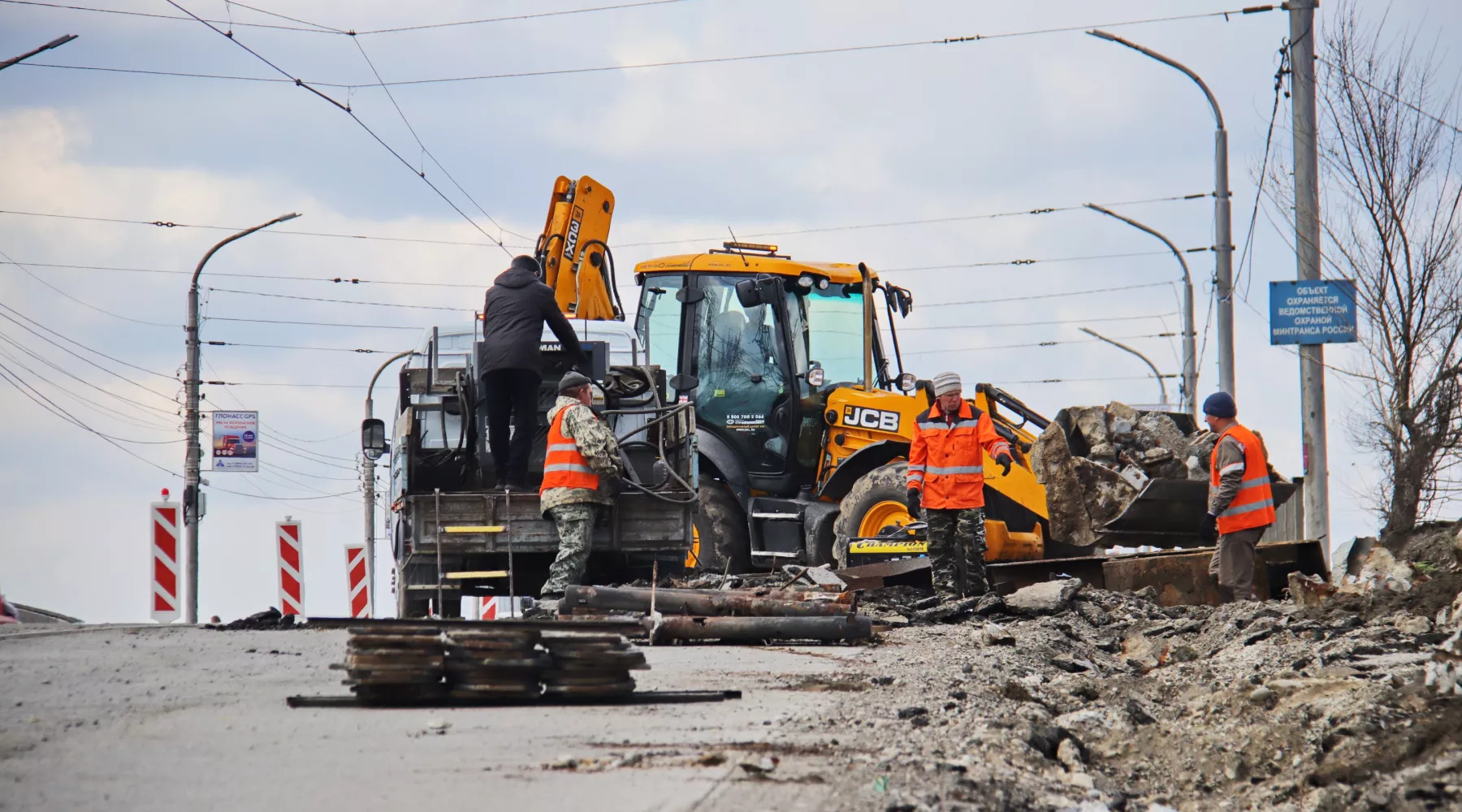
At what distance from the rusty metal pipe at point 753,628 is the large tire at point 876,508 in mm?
4866

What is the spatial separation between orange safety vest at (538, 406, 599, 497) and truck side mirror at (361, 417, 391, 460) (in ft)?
9.07

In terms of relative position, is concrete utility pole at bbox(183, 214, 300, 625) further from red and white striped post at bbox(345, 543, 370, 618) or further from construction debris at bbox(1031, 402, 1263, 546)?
construction debris at bbox(1031, 402, 1263, 546)

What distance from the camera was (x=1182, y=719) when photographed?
6.41m

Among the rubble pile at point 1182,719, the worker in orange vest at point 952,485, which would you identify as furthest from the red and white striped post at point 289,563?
the rubble pile at point 1182,719

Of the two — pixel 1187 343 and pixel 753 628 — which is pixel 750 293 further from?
pixel 1187 343

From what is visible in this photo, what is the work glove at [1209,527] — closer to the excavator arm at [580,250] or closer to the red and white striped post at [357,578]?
the excavator arm at [580,250]

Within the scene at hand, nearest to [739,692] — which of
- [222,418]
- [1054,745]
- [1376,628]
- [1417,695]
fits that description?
[1054,745]

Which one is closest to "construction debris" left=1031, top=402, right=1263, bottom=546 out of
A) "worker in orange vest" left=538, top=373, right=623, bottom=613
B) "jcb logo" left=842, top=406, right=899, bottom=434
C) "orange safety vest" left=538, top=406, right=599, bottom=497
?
"jcb logo" left=842, top=406, right=899, bottom=434

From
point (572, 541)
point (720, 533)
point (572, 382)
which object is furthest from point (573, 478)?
point (720, 533)

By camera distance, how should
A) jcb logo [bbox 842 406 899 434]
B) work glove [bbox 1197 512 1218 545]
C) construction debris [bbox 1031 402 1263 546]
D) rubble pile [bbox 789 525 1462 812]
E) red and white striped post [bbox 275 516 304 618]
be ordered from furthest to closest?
red and white striped post [bbox 275 516 304 618], jcb logo [bbox 842 406 899 434], construction debris [bbox 1031 402 1263 546], work glove [bbox 1197 512 1218 545], rubble pile [bbox 789 525 1462 812]

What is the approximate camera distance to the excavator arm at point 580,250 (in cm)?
1470

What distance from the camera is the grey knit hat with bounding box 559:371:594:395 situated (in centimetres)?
1177

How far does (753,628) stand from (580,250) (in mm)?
6378

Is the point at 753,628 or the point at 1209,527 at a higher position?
the point at 1209,527
